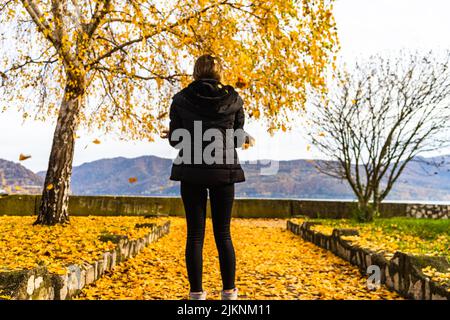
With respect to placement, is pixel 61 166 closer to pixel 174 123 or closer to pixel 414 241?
pixel 174 123

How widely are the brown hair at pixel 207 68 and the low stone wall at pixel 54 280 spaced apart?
223cm

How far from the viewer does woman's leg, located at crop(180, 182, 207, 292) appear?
3.31m

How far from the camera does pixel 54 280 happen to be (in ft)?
12.3

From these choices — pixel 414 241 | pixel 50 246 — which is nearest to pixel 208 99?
pixel 50 246

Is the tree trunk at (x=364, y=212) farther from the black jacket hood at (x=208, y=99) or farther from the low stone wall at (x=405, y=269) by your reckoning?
the black jacket hood at (x=208, y=99)

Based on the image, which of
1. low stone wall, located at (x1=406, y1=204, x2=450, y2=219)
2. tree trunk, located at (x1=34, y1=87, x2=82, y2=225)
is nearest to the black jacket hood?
tree trunk, located at (x1=34, y1=87, x2=82, y2=225)

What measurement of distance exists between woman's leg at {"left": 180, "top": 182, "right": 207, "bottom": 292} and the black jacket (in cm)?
13

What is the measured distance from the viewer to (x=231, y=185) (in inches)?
132

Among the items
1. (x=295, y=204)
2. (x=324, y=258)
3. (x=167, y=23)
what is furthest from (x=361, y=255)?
(x=295, y=204)

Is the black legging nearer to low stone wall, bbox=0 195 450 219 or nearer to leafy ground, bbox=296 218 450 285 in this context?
leafy ground, bbox=296 218 450 285

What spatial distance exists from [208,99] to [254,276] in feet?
10.1

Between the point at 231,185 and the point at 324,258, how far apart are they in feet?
13.5

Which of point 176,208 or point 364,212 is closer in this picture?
point 364,212
